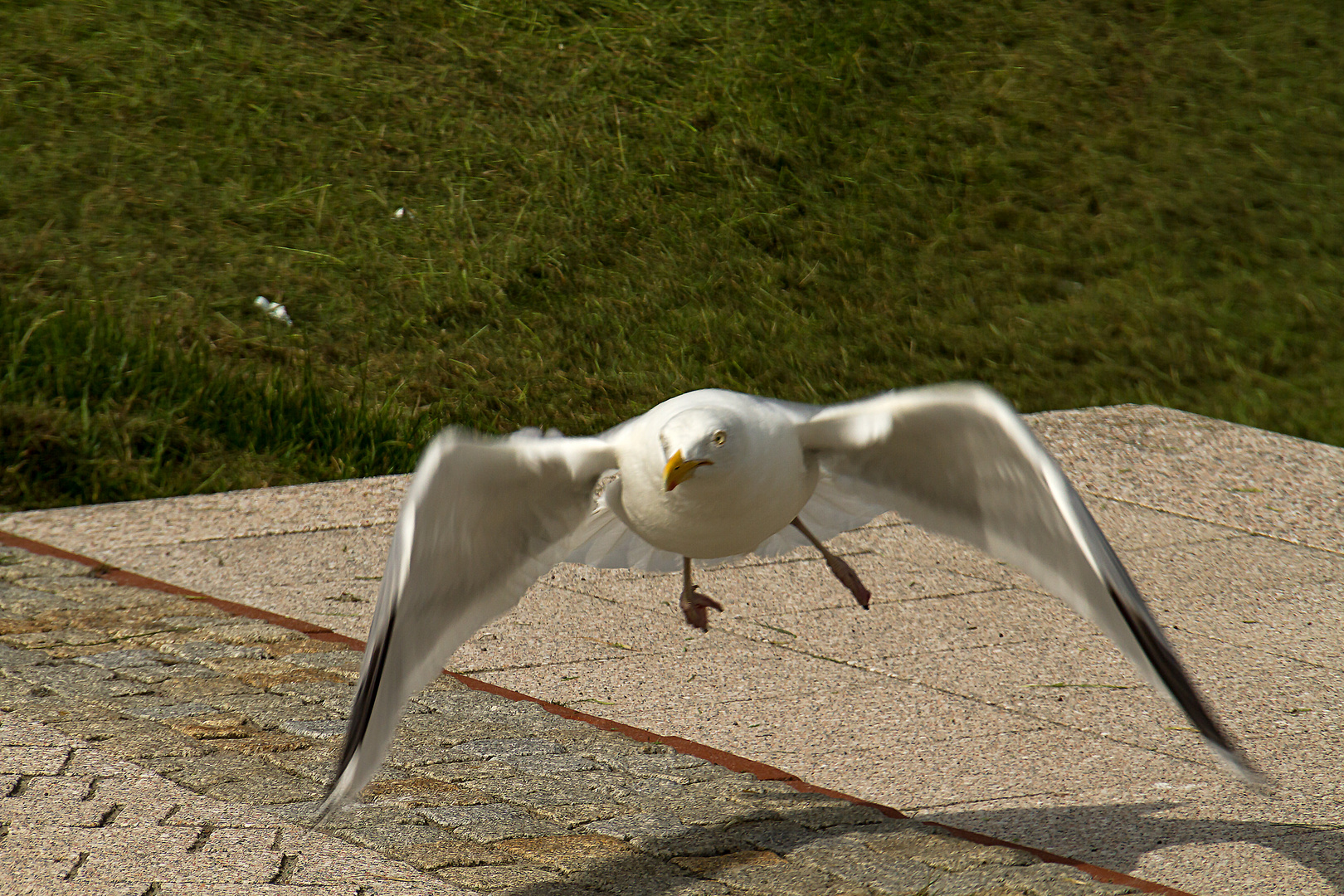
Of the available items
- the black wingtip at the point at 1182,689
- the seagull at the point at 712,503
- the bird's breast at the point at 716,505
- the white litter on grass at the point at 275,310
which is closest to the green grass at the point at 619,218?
the white litter on grass at the point at 275,310

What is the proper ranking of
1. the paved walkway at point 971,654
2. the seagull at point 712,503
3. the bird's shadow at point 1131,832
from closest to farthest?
the seagull at point 712,503 → the bird's shadow at point 1131,832 → the paved walkway at point 971,654

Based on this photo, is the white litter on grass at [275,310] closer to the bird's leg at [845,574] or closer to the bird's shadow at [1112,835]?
the bird's leg at [845,574]

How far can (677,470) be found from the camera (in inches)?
139

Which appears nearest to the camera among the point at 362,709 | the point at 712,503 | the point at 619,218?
the point at 362,709

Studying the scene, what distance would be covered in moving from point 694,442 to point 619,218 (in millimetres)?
7017

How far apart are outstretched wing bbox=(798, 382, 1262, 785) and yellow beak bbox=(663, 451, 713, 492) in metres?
0.54

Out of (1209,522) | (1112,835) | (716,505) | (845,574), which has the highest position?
(716,505)

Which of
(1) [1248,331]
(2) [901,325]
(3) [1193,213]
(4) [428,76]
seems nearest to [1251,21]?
(3) [1193,213]

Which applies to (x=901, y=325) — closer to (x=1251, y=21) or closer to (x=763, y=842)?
(x=1251, y=21)

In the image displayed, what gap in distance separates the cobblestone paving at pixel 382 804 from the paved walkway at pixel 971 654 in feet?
0.47

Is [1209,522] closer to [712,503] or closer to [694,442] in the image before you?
[712,503]

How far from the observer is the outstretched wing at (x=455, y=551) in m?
3.52

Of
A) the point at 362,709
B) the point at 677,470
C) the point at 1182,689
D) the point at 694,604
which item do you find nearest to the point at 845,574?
the point at 694,604

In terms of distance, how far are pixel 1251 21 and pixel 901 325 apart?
5592 mm
